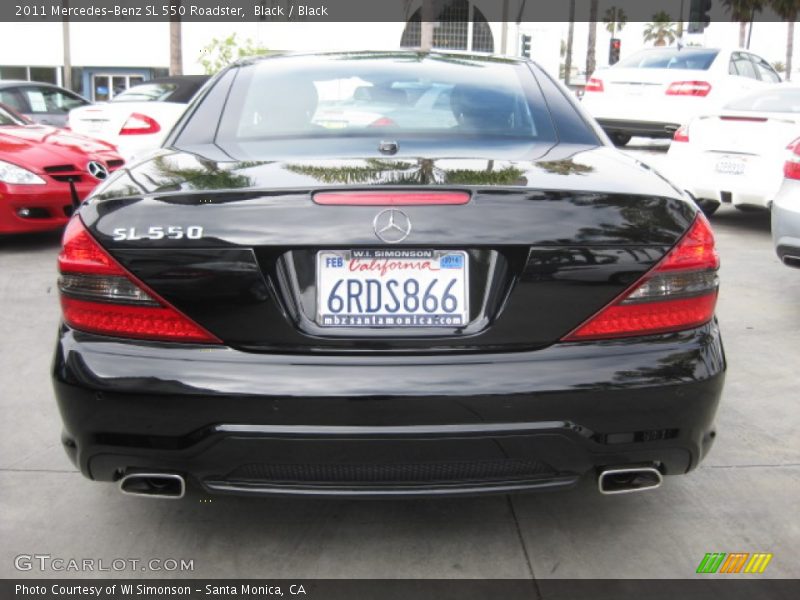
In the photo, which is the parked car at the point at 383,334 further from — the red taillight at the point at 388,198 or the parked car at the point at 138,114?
the parked car at the point at 138,114

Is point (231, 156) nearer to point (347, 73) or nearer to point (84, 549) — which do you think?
point (347, 73)

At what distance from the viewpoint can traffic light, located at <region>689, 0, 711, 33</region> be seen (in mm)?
18828

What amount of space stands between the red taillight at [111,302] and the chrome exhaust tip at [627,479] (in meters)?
1.12

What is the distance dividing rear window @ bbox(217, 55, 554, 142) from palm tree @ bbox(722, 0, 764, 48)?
2320 inches

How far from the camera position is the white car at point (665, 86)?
1352 centimetres

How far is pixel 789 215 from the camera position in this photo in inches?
220

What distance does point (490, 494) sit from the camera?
2457 mm

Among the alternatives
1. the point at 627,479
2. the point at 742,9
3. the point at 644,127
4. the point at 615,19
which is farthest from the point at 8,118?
the point at 615,19

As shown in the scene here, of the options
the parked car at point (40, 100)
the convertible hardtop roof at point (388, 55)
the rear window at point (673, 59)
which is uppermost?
the convertible hardtop roof at point (388, 55)

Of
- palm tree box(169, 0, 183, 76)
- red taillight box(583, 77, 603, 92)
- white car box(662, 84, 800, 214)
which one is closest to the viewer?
white car box(662, 84, 800, 214)

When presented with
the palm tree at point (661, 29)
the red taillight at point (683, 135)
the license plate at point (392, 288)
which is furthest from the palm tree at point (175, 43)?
the palm tree at point (661, 29)

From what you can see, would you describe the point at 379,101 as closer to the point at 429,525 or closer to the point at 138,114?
the point at 429,525

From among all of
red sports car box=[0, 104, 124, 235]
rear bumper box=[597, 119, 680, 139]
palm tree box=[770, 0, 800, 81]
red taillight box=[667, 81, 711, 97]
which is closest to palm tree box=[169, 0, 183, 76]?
rear bumper box=[597, 119, 680, 139]

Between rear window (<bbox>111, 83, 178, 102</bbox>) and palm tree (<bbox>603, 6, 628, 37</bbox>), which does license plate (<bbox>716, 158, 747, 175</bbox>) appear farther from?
palm tree (<bbox>603, 6, 628, 37</bbox>)
